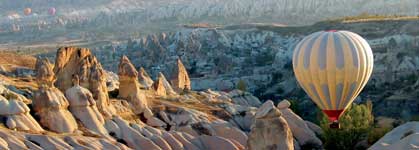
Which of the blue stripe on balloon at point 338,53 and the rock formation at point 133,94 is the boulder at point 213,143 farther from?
the blue stripe on balloon at point 338,53

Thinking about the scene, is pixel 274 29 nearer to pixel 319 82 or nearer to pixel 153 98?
pixel 153 98

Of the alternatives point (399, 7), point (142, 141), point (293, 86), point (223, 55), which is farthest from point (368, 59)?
point (399, 7)

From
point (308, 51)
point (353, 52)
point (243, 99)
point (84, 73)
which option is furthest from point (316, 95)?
point (243, 99)

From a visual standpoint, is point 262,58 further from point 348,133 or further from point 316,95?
point 316,95

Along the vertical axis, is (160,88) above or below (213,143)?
below

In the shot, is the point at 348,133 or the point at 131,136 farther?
the point at 348,133

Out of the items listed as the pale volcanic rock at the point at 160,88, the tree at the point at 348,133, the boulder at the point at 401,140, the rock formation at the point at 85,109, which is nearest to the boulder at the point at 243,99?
the pale volcanic rock at the point at 160,88

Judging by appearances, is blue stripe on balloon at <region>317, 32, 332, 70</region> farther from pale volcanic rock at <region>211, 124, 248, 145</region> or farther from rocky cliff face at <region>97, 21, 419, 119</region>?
rocky cliff face at <region>97, 21, 419, 119</region>
